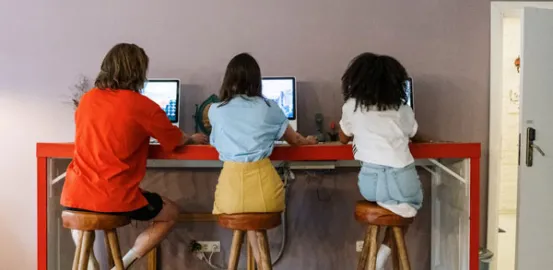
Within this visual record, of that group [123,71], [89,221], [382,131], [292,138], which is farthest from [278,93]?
[89,221]

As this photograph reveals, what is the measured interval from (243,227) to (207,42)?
129cm

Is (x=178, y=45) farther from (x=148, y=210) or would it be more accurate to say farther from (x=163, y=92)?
(x=148, y=210)

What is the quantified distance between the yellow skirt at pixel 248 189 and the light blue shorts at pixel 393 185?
398mm

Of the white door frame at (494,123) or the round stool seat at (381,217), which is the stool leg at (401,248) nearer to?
the round stool seat at (381,217)

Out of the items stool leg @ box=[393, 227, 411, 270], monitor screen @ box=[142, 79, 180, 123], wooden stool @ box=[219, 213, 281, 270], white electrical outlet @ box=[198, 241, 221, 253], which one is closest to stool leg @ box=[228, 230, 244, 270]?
wooden stool @ box=[219, 213, 281, 270]

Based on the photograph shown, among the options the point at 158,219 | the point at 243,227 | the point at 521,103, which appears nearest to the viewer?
the point at 243,227

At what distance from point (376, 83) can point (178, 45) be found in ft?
4.19

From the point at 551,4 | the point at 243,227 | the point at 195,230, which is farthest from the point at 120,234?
the point at 551,4

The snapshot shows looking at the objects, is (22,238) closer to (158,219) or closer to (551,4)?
(158,219)

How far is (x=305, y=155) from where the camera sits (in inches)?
80.5

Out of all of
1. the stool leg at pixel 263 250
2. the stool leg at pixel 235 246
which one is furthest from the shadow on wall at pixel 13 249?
the stool leg at pixel 263 250

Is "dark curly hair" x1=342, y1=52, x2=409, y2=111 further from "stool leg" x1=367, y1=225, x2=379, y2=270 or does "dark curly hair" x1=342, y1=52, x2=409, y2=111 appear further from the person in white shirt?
"stool leg" x1=367, y1=225, x2=379, y2=270

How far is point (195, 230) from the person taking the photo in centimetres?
273

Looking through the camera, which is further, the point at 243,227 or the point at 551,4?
the point at 551,4
